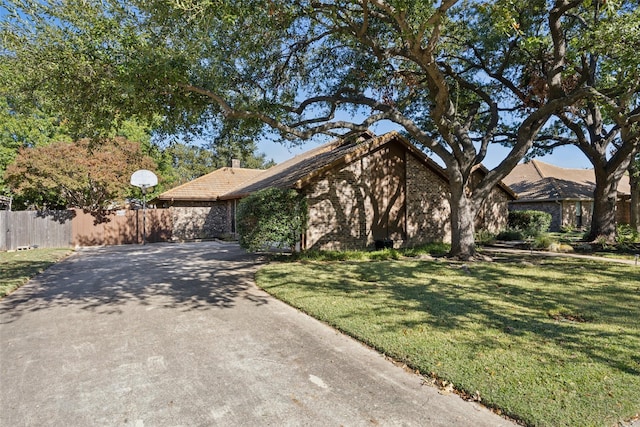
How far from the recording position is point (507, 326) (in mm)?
5156

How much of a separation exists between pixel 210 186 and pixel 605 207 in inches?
855

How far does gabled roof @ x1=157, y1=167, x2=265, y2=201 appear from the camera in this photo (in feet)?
72.4

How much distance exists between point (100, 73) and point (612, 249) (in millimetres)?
18318

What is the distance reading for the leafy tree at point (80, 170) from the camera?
17594 millimetres

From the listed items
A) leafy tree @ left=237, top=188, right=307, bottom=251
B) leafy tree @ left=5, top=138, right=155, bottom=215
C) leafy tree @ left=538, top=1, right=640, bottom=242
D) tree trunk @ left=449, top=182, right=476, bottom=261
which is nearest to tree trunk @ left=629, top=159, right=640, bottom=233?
leafy tree @ left=538, top=1, right=640, bottom=242

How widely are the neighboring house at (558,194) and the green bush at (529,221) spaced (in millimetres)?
3828

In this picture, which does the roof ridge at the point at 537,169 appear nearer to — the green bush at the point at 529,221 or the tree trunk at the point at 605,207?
the green bush at the point at 529,221

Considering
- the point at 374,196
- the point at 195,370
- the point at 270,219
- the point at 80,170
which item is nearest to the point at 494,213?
the point at 374,196

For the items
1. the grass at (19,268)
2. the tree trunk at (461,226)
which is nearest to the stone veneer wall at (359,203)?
the tree trunk at (461,226)

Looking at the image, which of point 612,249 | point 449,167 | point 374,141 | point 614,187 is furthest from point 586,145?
point 374,141

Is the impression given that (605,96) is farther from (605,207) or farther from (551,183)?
(551,183)

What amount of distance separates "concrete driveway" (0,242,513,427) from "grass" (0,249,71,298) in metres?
1.50

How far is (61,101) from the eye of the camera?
8766mm

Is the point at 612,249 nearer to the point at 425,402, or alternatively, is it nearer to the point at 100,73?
the point at 425,402
